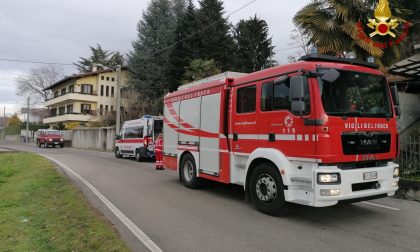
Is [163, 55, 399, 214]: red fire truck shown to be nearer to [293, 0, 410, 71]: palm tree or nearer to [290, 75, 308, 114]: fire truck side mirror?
[290, 75, 308, 114]: fire truck side mirror

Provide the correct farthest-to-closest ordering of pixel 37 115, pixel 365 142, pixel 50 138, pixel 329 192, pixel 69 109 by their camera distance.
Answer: pixel 37 115 → pixel 69 109 → pixel 50 138 → pixel 365 142 → pixel 329 192

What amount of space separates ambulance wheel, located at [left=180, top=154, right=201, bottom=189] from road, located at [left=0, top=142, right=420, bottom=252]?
0.43 meters

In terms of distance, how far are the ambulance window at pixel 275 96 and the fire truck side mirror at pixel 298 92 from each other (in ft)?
1.12

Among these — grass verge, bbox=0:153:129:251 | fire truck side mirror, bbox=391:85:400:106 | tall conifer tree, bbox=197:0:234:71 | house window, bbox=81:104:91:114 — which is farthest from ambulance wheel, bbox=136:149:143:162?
house window, bbox=81:104:91:114

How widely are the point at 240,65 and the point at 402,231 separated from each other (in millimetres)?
37010

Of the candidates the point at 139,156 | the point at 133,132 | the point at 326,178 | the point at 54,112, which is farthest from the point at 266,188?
the point at 54,112

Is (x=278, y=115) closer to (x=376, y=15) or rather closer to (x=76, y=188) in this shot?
(x=76, y=188)

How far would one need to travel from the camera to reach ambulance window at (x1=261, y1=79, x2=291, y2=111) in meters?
7.39

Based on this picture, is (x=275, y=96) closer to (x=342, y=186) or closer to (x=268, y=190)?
(x=268, y=190)

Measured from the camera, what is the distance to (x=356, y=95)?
7.20 m

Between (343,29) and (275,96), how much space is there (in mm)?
7792

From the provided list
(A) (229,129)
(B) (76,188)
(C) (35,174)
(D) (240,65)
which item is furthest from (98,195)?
(D) (240,65)

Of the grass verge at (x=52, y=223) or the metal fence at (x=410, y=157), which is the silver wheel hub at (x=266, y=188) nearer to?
the grass verge at (x=52, y=223)

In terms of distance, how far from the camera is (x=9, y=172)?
17.3 metres
